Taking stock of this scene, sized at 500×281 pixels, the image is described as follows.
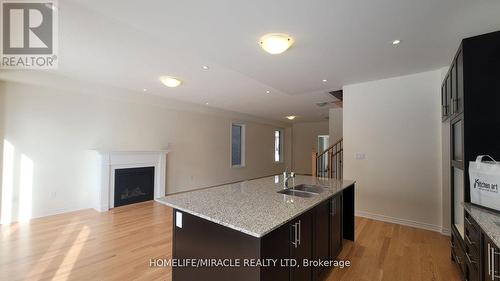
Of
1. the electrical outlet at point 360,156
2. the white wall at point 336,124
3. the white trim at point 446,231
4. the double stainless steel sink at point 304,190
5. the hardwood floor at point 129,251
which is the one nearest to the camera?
the hardwood floor at point 129,251

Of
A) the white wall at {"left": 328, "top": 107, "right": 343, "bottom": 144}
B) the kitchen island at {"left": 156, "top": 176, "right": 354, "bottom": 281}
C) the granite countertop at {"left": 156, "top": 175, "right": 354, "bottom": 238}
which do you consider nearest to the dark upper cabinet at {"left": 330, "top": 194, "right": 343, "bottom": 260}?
the kitchen island at {"left": 156, "top": 176, "right": 354, "bottom": 281}

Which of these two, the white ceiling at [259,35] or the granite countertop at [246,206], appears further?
the white ceiling at [259,35]

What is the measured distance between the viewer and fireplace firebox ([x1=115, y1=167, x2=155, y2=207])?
472 centimetres

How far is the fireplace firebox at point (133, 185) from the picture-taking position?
4.72 metres

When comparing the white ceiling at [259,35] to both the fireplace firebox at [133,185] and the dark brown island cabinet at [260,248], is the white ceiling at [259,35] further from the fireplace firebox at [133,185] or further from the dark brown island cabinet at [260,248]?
the fireplace firebox at [133,185]

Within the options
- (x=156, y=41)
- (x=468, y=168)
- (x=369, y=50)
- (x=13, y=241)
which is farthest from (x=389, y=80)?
(x=13, y=241)

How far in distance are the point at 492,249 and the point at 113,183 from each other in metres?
5.49

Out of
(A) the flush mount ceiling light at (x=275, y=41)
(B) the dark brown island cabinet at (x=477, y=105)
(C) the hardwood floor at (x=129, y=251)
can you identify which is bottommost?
(C) the hardwood floor at (x=129, y=251)

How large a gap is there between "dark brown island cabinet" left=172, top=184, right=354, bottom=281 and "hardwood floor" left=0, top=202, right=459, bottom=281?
573 mm

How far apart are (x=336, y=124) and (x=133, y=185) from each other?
19.4ft

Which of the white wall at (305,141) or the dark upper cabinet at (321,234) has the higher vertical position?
the white wall at (305,141)

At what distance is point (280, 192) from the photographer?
2.37 metres

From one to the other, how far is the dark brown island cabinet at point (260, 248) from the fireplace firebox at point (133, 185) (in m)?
3.58

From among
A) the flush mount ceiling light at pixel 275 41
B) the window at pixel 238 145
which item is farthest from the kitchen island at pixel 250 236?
the window at pixel 238 145
